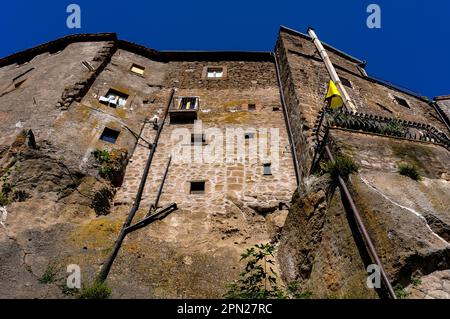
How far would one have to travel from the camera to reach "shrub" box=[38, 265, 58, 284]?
6.45 m

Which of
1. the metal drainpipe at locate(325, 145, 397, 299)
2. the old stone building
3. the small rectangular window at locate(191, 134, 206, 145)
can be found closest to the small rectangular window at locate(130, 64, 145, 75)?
the old stone building

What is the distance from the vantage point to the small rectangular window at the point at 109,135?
1097 centimetres

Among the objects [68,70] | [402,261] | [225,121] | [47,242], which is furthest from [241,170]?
[68,70]

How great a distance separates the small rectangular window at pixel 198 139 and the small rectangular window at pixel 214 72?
5.08m

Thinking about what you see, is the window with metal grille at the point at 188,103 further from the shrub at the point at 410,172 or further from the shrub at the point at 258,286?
the shrub at the point at 410,172

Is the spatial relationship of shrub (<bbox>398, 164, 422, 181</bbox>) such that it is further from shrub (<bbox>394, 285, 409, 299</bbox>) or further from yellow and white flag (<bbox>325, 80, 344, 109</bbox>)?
yellow and white flag (<bbox>325, 80, 344, 109</bbox>)

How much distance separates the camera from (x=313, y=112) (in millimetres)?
11461

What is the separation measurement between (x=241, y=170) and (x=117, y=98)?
5982 mm

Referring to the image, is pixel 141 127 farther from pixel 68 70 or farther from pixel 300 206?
pixel 300 206

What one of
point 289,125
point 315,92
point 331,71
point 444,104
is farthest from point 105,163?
point 444,104

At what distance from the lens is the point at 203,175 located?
10352 mm

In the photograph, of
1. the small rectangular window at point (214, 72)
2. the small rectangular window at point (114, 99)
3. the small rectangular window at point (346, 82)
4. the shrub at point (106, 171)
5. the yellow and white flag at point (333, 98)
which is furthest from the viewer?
the small rectangular window at point (214, 72)

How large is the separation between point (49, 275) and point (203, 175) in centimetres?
500

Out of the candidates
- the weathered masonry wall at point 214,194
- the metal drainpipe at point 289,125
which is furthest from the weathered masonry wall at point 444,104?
the weathered masonry wall at point 214,194
